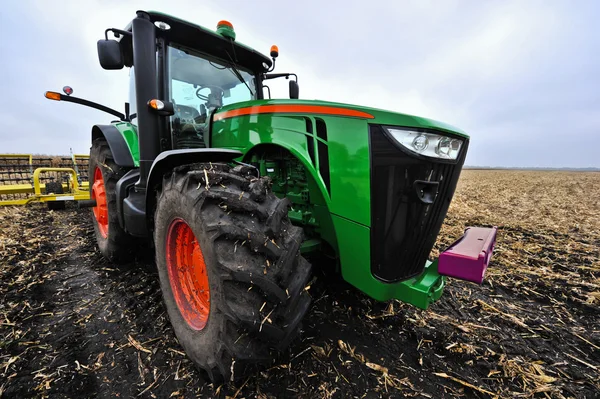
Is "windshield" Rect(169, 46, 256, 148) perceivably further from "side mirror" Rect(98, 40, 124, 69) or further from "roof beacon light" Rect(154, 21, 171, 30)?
"side mirror" Rect(98, 40, 124, 69)

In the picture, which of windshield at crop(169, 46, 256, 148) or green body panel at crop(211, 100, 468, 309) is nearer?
green body panel at crop(211, 100, 468, 309)

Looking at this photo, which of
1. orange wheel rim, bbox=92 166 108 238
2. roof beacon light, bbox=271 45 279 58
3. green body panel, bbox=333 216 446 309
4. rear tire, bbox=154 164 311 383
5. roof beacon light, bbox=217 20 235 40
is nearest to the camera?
rear tire, bbox=154 164 311 383

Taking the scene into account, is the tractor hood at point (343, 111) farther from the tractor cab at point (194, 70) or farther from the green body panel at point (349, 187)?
the tractor cab at point (194, 70)

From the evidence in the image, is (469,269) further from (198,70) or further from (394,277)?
(198,70)

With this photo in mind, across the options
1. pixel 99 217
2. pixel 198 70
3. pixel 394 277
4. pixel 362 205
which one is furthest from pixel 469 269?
pixel 99 217

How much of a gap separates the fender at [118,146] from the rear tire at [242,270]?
5.35 ft

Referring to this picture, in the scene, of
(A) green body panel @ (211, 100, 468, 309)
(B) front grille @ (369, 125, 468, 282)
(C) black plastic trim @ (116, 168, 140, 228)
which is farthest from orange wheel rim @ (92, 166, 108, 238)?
(B) front grille @ (369, 125, 468, 282)

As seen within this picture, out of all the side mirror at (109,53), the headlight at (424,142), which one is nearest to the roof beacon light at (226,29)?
the side mirror at (109,53)

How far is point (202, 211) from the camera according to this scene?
4.45ft

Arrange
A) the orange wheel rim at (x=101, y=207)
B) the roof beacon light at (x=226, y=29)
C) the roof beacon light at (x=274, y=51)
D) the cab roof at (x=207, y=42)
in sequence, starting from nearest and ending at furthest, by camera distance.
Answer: the cab roof at (x=207, y=42), the roof beacon light at (x=226, y=29), the roof beacon light at (x=274, y=51), the orange wheel rim at (x=101, y=207)

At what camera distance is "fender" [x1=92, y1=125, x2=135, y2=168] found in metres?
2.75

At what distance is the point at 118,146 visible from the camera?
2863 mm

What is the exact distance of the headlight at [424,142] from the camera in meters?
1.43

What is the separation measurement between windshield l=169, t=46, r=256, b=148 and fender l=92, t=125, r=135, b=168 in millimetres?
654
